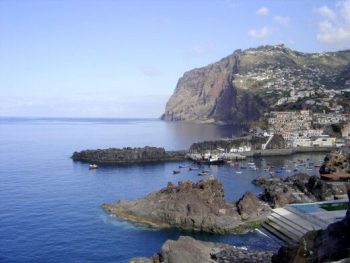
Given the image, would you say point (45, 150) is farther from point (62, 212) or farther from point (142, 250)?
point (142, 250)

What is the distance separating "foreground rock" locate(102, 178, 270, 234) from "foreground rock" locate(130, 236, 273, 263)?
7989mm

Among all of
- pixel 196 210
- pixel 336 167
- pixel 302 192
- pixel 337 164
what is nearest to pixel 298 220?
pixel 196 210

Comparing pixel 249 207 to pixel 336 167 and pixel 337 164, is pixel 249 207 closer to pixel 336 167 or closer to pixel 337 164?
pixel 336 167

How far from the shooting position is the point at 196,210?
43312 mm

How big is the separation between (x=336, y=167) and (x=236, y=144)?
3924 cm

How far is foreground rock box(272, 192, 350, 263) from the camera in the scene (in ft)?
73.0

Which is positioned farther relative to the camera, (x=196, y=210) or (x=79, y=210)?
(x=79, y=210)

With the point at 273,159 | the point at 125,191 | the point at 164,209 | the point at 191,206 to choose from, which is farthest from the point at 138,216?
the point at 273,159

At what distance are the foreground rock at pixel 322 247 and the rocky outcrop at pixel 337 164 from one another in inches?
1655

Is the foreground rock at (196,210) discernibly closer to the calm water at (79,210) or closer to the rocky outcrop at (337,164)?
the calm water at (79,210)

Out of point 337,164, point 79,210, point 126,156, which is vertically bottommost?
point 79,210

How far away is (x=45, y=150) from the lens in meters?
118

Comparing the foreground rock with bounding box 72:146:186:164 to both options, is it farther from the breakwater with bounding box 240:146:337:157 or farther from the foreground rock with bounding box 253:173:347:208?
the foreground rock with bounding box 253:173:347:208

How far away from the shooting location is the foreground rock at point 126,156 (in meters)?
94.1
